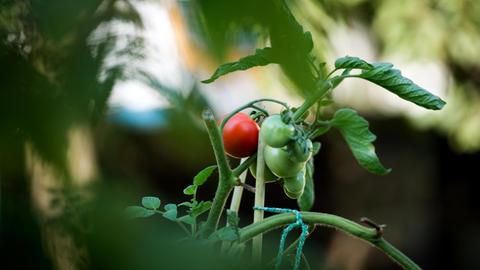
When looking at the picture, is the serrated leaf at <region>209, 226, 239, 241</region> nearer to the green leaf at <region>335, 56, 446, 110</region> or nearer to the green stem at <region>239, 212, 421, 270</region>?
the green stem at <region>239, 212, 421, 270</region>

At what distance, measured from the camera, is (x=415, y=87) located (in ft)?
1.74

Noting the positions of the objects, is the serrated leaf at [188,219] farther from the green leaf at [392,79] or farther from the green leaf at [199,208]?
the green leaf at [392,79]

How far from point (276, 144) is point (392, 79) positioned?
0.10 m

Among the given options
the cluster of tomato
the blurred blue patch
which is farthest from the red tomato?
the blurred blue patch

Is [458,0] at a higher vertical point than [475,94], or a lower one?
higher

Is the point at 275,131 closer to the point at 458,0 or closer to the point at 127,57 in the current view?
the point at 127,57

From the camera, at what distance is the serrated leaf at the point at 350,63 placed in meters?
0.52

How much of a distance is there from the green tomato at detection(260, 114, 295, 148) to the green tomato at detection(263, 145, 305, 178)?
0.04 feet

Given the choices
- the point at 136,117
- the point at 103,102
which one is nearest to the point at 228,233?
the point at 136,117

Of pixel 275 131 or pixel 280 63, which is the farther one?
pixel 275 131

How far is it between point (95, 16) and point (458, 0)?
2.17 metres

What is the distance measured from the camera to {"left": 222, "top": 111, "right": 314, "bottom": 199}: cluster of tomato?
504 mm

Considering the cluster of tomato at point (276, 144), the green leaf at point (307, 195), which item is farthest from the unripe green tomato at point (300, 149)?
the green leaf at point (307, 195)

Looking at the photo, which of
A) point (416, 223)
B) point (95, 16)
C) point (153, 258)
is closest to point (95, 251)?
point (153, 258)
